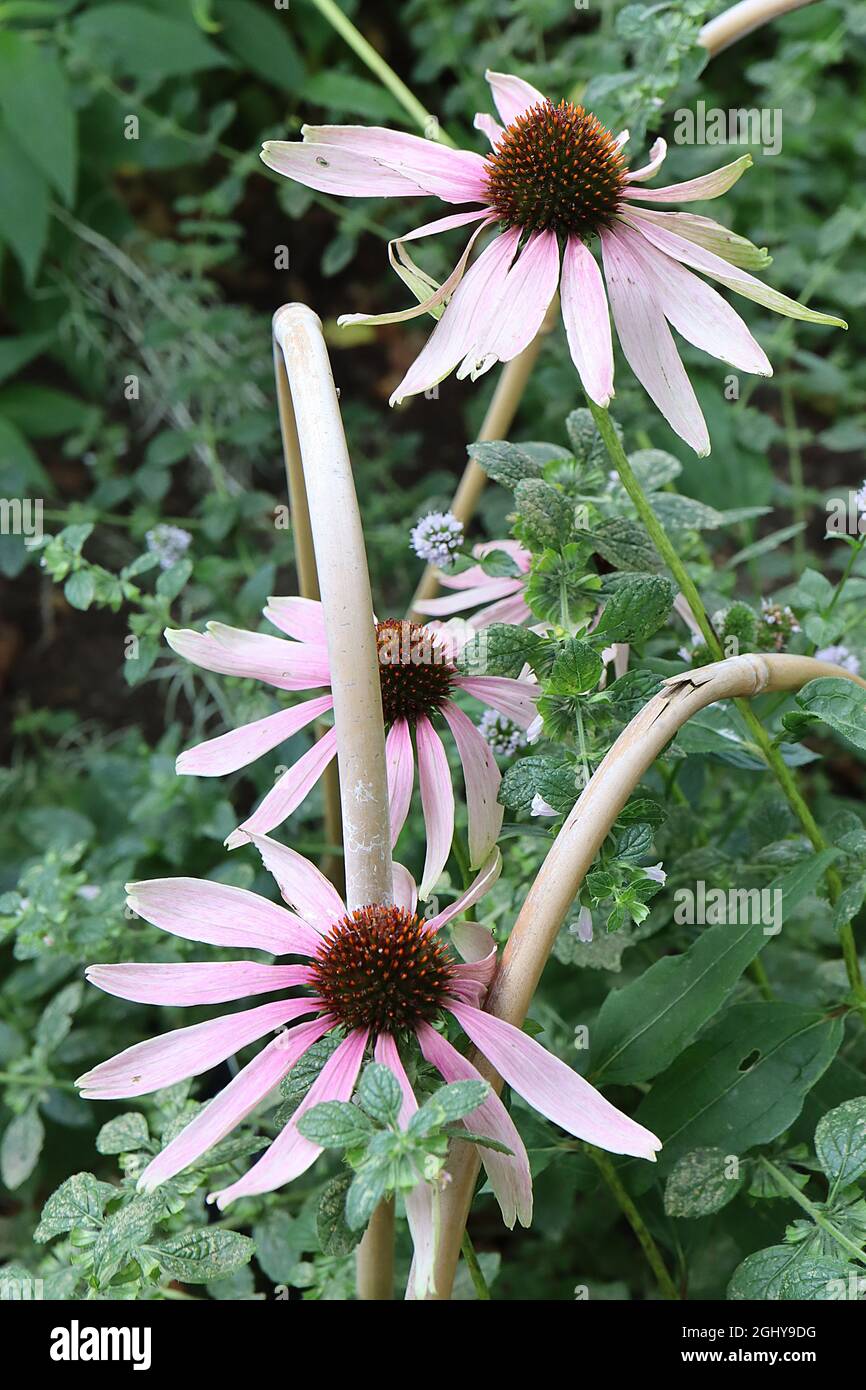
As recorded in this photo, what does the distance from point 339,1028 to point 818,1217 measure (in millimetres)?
258

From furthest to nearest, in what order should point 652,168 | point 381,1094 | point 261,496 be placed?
point 261,496, point 652,168, point 381,1094

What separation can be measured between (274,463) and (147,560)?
2.76ft

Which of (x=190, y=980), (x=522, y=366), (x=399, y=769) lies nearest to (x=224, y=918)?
(x=190, y=980)

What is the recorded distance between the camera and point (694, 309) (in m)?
0.59

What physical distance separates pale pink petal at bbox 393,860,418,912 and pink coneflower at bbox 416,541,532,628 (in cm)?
20

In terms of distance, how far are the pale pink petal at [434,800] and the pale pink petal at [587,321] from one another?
21 cm

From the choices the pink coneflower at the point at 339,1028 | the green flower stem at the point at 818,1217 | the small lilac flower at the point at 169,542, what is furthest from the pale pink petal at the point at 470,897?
the small lilac flower at the point at 169,542

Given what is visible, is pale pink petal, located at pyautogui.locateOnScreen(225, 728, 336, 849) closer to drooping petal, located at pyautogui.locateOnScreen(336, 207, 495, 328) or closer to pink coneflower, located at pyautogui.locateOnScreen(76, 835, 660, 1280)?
pink coneflower, located at pyautogui.locateOnScreen(76, 835, 660, 1280)

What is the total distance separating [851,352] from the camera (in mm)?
1750

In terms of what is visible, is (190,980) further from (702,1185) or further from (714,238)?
(714,238)

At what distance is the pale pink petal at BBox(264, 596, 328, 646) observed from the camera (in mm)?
691

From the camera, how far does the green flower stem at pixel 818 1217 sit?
0.57 m

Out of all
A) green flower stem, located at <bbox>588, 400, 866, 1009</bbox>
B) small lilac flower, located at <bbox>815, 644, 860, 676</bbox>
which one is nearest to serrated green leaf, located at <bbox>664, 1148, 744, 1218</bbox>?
green flower stem, located at <bbox>588, 400, 866, 1009</bbox>
